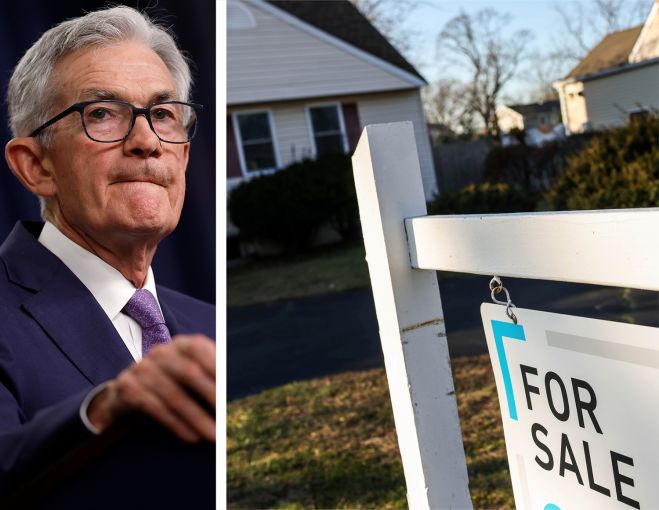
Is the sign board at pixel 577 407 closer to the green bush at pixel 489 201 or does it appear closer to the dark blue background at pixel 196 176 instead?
the dark blue background at pixel 196 176

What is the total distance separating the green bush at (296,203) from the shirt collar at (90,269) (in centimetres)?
1156

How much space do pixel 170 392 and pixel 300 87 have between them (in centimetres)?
1358

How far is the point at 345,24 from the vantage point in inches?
625

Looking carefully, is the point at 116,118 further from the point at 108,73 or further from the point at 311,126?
the point at 311,126

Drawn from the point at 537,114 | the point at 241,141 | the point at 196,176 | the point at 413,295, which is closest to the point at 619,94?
the point at 241,141

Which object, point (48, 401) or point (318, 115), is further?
point (318, 115)

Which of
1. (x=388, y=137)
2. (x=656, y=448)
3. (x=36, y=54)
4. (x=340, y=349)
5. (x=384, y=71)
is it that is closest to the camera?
(x=656, y=448)

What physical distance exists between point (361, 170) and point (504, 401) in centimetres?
53

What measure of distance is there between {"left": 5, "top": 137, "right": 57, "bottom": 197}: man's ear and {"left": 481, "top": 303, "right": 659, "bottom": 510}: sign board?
2.44 feet

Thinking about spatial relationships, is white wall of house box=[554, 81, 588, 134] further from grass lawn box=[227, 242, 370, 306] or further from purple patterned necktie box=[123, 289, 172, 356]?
purple patterned necktie box=[123, 289, 172, 356]

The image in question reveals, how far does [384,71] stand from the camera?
1469 centimetres

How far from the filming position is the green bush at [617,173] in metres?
7.67

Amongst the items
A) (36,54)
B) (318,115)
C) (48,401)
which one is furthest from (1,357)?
(318,115)

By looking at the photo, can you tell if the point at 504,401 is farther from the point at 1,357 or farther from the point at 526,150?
the point at 526,150
